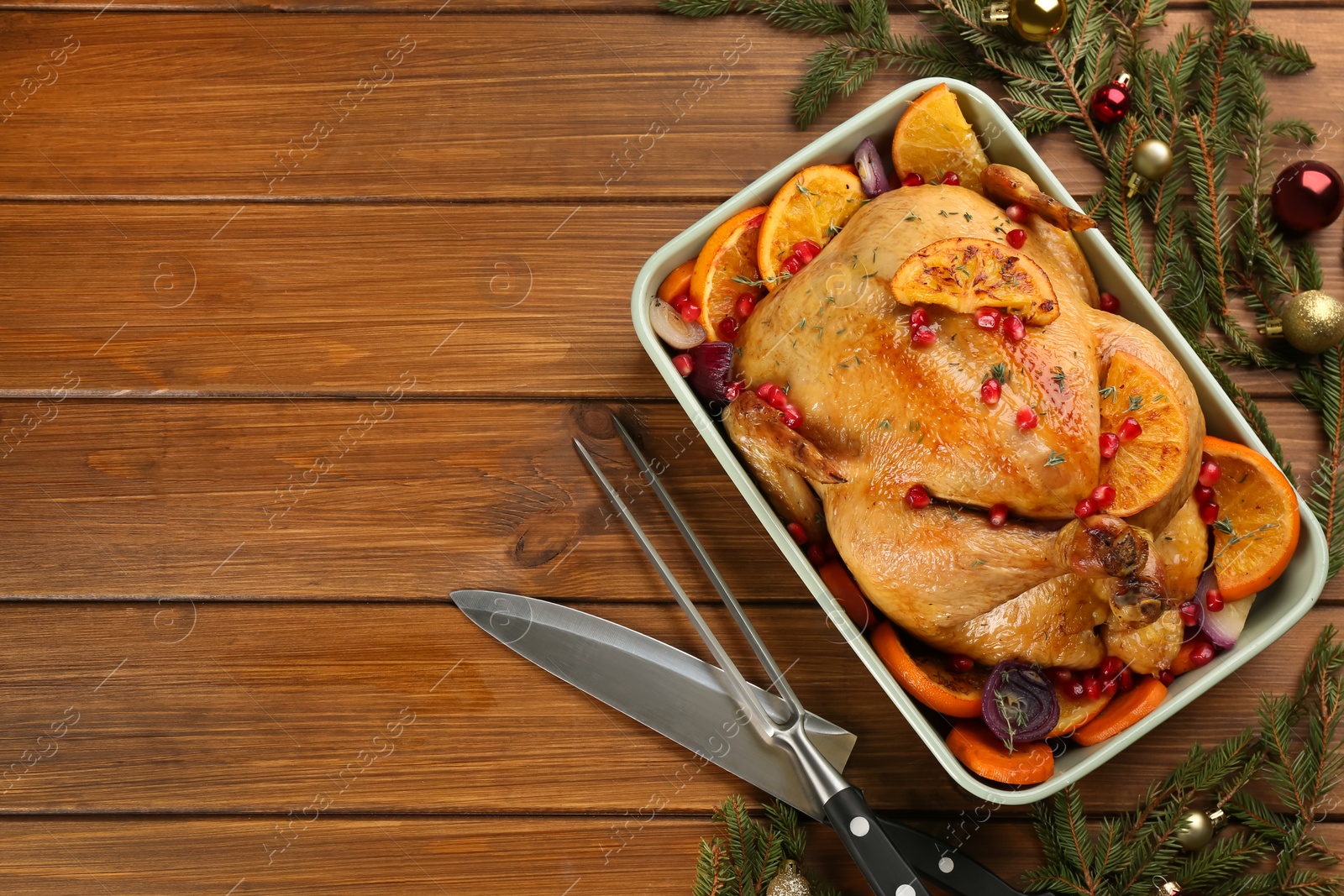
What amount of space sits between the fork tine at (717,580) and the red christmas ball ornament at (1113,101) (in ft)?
4.14

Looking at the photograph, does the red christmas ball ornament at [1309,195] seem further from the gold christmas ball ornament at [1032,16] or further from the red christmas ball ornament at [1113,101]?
the gold christmas ball ornament at [1032,16]

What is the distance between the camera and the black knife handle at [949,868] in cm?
186

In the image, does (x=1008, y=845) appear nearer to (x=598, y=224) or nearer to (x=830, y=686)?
(x=830, y=686)

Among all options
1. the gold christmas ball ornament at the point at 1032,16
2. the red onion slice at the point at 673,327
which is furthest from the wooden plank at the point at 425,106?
the red onion slice at the point at 673,327

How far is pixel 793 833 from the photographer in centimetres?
193

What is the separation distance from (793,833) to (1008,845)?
47 centimetres

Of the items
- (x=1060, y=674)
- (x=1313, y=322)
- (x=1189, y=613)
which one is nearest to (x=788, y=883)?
(x=1060, y=674)

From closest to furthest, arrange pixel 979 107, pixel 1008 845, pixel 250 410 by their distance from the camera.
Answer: pixel 979 107 → pixel 1008 845 → pixel 250 410

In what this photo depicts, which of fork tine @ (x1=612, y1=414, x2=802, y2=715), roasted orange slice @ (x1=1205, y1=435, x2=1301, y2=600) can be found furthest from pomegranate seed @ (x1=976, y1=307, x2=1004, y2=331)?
fork tine @ (x1=612, y1=414, x2=802, y2=715)

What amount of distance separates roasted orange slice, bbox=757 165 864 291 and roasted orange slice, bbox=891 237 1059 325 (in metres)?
0.29

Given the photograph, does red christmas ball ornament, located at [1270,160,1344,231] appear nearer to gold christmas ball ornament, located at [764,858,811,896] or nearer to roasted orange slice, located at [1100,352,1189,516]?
roasted orange slice, located at [1100,352,1189,516]

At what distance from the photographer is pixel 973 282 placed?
157 centimetres

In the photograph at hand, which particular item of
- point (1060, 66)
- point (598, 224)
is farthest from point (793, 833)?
point (1060, 66)

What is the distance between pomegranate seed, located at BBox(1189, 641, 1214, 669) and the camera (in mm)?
1718
